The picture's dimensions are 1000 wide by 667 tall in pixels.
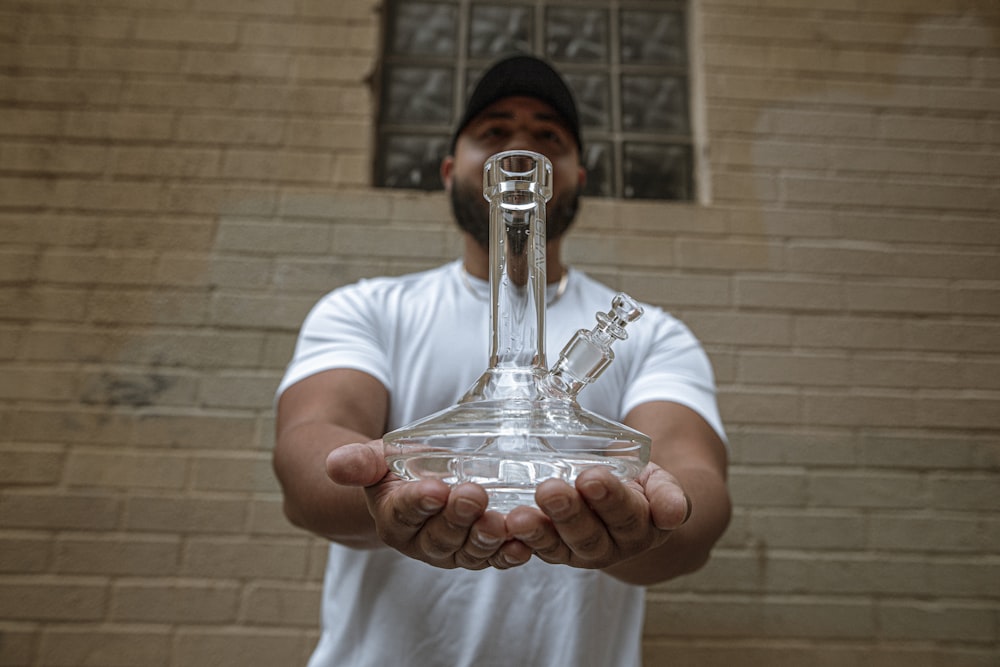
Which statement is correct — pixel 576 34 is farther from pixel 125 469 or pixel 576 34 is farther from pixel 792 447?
pixel 125 469

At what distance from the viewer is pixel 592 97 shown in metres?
1.70

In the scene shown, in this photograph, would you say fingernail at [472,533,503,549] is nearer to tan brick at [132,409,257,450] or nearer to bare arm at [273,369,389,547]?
bare arm at [273,369,389,547]

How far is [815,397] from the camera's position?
Result: 1.43m

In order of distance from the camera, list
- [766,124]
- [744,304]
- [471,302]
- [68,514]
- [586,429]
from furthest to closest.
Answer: [766,124] < [744,304] < [68,514] < [471,302] < [586,429]

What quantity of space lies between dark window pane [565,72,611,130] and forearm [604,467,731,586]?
1027 millimetres

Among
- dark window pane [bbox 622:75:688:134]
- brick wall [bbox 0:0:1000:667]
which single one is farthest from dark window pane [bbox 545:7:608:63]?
brick wall [bbox 0:0:1000:667]

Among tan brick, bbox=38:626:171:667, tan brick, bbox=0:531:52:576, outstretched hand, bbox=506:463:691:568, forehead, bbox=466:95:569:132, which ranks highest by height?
forehead, bbox=466:95:569:132

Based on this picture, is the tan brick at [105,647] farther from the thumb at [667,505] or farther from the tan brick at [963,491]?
the tan brick at [963,491]

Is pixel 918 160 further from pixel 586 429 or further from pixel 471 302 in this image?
pixel 586 429

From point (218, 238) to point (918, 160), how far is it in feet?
4.94

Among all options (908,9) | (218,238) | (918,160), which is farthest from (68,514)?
(908,9)

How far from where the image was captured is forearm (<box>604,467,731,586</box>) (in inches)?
31.7

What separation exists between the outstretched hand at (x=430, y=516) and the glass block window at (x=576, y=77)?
3.74ft

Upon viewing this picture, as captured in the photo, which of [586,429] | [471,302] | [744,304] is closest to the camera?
[586,429]
